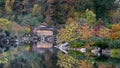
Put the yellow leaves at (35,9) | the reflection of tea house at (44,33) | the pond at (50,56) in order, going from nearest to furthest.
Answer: the pond at (50,56)
the reflection of tea house at (44,33)
the yellow leaves at (35,9)

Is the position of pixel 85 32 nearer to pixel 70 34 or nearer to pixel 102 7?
pixel 70 34

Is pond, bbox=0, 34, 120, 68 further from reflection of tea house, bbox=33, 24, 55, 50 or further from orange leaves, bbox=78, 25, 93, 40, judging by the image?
orange leaves, bbox=78, 25, 93, 40

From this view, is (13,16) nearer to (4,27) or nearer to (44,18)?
(44,18)

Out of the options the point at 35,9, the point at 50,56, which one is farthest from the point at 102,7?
the point at 50,56

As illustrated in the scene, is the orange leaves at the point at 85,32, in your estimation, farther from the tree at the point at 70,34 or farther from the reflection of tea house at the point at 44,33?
the reflection of tea house at the point at 44,33

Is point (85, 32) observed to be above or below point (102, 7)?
above

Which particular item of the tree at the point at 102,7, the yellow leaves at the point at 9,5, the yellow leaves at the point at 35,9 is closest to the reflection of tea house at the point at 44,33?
the yellow leaves at the point at 35,9

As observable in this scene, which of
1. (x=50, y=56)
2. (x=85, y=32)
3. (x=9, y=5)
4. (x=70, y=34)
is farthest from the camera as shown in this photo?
(x=9, y=5)

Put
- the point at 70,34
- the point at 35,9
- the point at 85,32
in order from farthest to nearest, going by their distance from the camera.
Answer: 1. the point at 35,9
2. the point at 70,34
3. the point at 85,32

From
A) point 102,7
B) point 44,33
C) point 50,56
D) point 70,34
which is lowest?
point 44,33

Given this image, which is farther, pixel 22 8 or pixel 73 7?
pixel 22 8

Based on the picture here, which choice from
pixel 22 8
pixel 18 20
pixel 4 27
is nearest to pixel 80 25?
pixel 4 27
